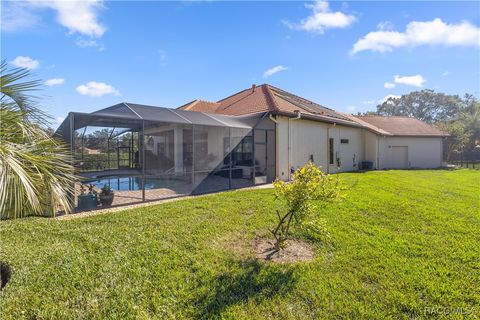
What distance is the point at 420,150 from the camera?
2439cm

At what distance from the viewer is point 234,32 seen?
1200 centimetres

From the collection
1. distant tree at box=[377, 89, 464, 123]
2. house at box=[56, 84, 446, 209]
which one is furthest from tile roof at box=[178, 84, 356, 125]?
distant tree at box=[377, 89, 464, 123]

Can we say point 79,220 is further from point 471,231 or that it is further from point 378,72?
point 378,72

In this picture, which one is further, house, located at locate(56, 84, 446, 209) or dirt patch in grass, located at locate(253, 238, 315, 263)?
house, located at locate(56, 84, 446, 209)

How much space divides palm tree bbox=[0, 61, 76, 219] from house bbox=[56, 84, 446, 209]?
165 inches

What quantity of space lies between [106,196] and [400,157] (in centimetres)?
2546

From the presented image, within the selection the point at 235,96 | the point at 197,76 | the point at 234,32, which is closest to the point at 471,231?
the point at 234,32

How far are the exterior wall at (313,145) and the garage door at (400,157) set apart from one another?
5.48 metres

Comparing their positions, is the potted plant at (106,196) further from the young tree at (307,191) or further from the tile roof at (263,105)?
the tile roof at (263,105)

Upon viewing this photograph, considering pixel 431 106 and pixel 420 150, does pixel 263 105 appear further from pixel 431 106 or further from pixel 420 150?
pixel 431 106

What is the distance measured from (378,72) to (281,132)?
8.38 metres

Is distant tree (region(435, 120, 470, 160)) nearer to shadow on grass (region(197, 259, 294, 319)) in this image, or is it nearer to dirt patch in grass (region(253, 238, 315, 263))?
dirt patch in grass (region(253, 238, 315, 263))

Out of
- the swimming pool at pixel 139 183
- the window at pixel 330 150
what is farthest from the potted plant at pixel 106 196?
the window at pixel 330 150

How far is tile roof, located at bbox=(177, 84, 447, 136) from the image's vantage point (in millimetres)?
14203
